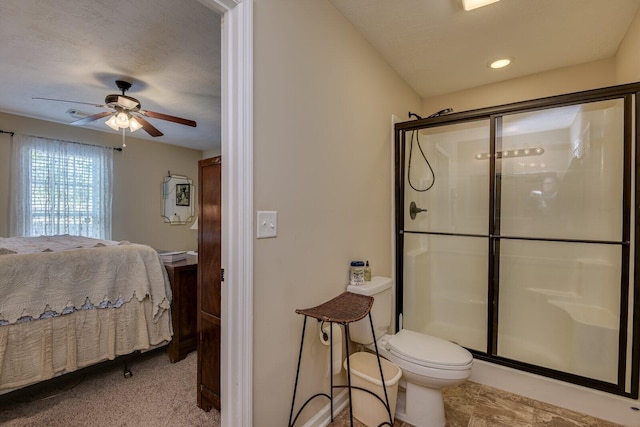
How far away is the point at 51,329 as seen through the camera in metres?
1.85

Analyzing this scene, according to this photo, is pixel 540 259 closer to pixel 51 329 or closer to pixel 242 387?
pixel 242 387

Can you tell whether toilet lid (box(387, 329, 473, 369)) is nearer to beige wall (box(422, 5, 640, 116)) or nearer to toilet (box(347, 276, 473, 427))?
toilet (box(347, 276, 473, 427))

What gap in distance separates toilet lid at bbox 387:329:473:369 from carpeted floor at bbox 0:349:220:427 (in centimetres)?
117

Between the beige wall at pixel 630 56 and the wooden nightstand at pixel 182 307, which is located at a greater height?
the beige wall at pixel 630 56

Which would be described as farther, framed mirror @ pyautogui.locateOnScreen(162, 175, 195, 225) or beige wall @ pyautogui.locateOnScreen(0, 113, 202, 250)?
framed mirror @ pyautogui.locateOnScreen(162, 175, 195, 225)

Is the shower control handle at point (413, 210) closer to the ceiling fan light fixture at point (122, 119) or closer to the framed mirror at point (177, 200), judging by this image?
the ceiling fan light fixture at point (122, 119)

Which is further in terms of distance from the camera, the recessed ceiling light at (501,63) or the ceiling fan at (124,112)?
the ceiling fan at (124,112)

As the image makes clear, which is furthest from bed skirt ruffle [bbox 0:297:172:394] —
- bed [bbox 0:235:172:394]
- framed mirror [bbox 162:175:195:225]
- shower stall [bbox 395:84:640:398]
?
framed mirror [bbox 162:175:195:225]

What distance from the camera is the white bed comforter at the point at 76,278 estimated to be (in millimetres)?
1719

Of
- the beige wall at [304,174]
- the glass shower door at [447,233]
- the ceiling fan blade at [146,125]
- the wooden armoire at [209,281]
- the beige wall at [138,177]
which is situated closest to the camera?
the beige wall at [304,174]

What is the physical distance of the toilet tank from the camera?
71.3 inches

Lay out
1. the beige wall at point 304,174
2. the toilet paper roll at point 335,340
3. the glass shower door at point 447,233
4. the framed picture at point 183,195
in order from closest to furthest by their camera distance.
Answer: the beige wall at point 304,174 < the toilet paper roll at point 335,340 < the glass shower door at point 447,233 < the framed picture at point 183,195

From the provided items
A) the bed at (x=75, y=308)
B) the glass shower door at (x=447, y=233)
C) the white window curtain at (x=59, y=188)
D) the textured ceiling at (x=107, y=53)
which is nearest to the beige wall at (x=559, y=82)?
the glass shower door at (x=447, y=233)

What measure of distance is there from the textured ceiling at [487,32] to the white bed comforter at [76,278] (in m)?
2.28
